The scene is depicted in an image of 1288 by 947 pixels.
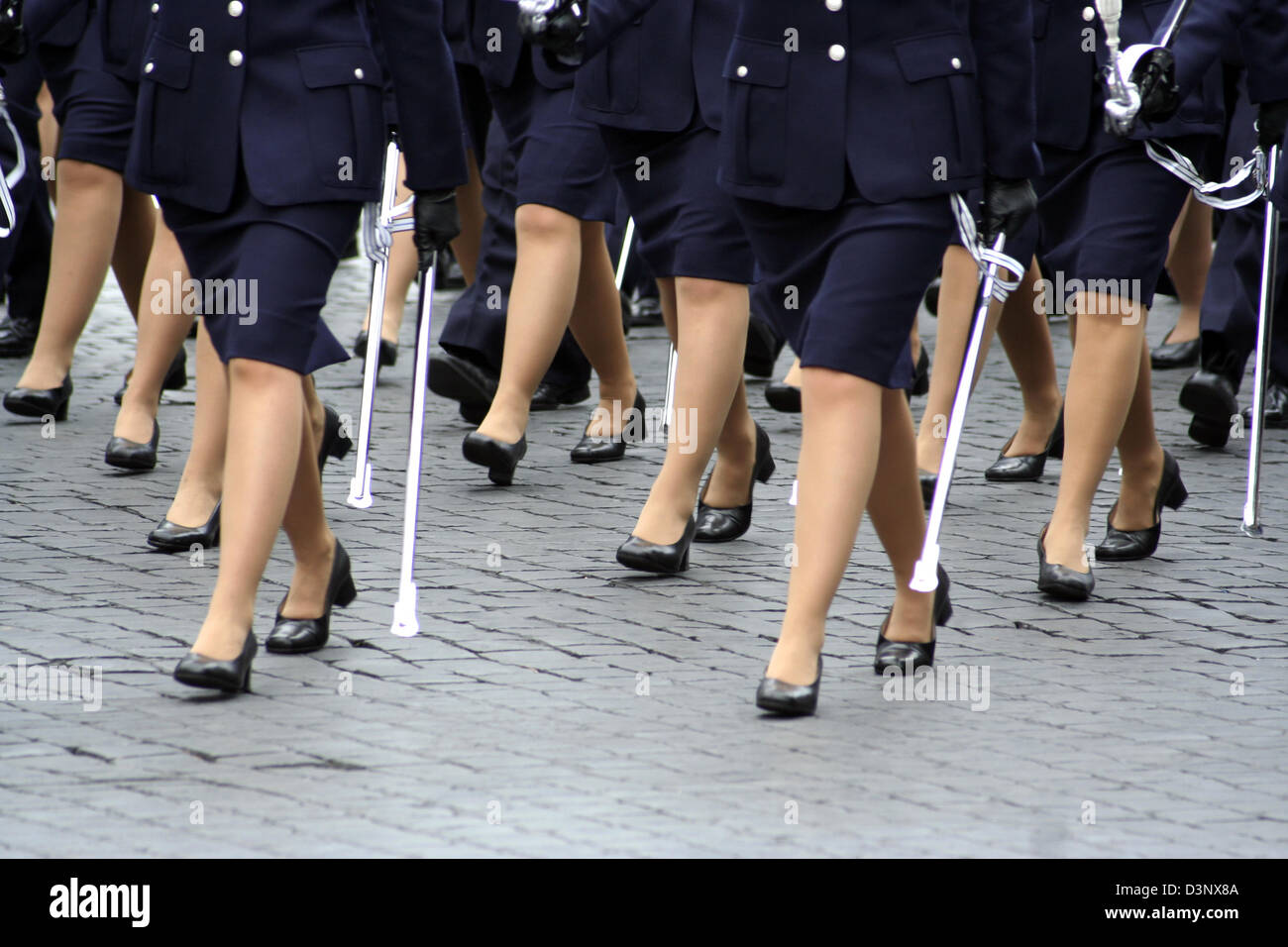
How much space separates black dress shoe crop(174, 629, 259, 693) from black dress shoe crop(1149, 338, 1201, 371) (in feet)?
19.8

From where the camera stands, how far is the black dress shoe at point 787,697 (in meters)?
4.77

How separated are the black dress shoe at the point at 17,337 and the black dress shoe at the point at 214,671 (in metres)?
5.42

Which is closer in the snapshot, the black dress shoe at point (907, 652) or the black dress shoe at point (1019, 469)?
the black dress shoe at point (907, 652)

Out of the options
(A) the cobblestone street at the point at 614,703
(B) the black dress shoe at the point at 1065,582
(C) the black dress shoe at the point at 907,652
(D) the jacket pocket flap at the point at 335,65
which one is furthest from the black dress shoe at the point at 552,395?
(D) the jacket pocket flap at the point at 335,65

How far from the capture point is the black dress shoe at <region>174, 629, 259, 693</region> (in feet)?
15.7

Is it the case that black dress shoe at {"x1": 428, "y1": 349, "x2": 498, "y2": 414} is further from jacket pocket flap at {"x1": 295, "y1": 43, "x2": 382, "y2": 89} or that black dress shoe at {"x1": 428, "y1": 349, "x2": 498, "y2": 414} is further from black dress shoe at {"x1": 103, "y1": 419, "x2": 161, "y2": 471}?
jacket pocket flap at {"x1": 295, "y1": 43, "x2": 382, "y2": 89}

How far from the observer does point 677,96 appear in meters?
6.18

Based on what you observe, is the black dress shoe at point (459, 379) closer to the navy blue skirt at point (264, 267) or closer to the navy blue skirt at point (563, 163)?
the navy blue skirt at point (563, 163)

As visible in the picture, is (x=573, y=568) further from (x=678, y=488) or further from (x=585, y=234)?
(x=585, y=234)

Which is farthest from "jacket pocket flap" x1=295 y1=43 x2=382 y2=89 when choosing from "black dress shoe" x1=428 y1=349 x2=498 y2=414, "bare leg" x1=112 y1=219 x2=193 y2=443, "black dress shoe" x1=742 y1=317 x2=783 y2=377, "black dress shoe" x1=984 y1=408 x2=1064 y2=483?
"black dress shoe" x1=742 y1=317 x2=783 y2=377

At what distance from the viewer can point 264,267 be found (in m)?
4.82

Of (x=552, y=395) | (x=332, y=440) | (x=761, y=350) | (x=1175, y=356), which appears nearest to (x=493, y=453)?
(x=332, y=440)

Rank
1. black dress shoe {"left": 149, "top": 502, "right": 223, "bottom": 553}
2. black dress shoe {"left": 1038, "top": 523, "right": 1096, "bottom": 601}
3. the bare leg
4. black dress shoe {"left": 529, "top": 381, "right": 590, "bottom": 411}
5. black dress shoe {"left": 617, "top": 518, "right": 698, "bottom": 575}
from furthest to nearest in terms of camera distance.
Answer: black dress shoe {"left": 529, "top": 381, "right": 590, "bottom": 411}
the bare leg
black dress shoe {"left": 149, "top": 502, "right": 223, "bottom": 553}
black dress shoe {"left": 617, "top": 518, "right": 698, "bottom": 575}
black dress shoe {"left": 1038, "top": 523, "right": 1096, "bottom": 601}

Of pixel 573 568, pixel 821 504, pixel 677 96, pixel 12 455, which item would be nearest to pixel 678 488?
pixel 573 568
